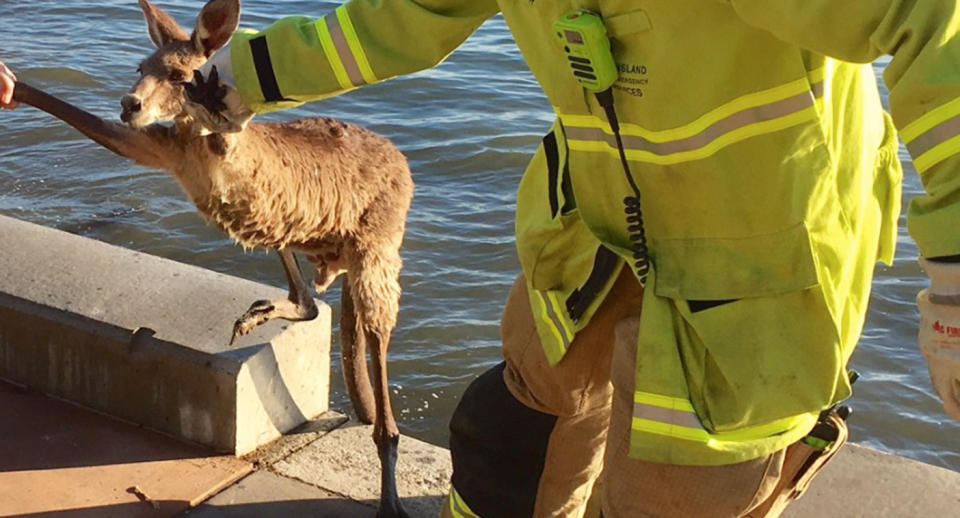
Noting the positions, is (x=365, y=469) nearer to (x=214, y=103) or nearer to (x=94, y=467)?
(x=94, y=467)

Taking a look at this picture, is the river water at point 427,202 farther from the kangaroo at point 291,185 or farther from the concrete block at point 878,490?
the concrete block at point 878,490

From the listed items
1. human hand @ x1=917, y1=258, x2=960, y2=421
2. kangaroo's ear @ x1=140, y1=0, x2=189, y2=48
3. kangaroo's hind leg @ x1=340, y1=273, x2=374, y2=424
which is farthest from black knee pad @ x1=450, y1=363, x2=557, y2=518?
kangaroo's ear @ x1=140, y1=0, x2=189, y2=48

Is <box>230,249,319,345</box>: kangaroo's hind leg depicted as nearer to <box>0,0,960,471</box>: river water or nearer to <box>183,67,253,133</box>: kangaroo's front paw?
<box>183,67,253,133</box>: kangaroo's front paw

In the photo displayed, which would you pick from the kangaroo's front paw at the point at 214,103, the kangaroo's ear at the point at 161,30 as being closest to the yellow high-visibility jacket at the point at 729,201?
the kangaroo's front paw at the point at 214,103

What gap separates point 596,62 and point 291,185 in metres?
1.97

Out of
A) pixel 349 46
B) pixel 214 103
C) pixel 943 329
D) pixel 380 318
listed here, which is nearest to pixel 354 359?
pixel 380 318

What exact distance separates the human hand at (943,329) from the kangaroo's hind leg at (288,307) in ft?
8.72

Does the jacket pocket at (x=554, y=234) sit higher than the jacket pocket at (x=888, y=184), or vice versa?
the jacket pocket at (x=888, y=184)

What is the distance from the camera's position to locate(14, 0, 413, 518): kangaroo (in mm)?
3842

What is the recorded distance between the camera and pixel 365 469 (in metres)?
4.30

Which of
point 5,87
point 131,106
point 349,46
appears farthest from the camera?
point 131,106

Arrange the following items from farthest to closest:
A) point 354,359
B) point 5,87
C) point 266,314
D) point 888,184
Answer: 1. point 354,359
2. point 266,314
3. point 5,87
4. point 888,184

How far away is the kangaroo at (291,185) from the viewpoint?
3842mm

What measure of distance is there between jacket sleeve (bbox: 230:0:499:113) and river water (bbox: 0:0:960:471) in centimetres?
283
